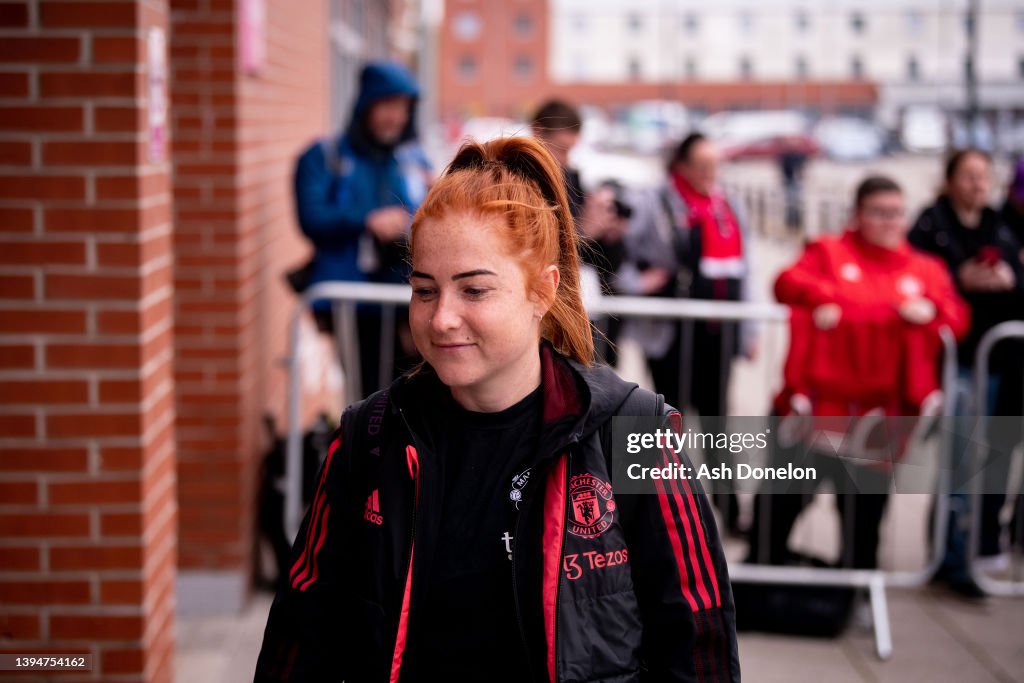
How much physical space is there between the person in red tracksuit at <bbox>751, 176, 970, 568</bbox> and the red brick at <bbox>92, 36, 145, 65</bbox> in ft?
9.95

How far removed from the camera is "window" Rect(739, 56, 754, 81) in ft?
307

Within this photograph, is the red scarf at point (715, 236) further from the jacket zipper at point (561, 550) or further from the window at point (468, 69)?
the window at point (468, 69)

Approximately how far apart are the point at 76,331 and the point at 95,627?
846 mm

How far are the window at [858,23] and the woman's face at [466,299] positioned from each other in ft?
230

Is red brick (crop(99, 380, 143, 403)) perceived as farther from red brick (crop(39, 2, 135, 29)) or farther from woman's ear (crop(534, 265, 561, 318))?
woman's ear (crop(534, 265, 561, 318))

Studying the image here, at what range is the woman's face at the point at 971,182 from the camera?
595 centimetres

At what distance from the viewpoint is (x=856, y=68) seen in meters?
82.6

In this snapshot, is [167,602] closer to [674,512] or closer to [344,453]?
[344,453]

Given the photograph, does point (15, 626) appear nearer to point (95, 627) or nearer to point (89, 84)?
point (95, 627)

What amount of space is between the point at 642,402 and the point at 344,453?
520mm

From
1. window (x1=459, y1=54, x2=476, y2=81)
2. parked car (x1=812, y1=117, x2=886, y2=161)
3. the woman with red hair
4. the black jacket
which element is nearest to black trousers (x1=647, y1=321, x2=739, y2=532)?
the black jacket

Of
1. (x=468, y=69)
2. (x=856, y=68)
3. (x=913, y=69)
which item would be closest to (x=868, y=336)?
(x=913, y=69)

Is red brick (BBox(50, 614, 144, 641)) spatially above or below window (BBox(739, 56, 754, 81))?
below

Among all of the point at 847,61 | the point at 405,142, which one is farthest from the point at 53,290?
the point at 847,61
